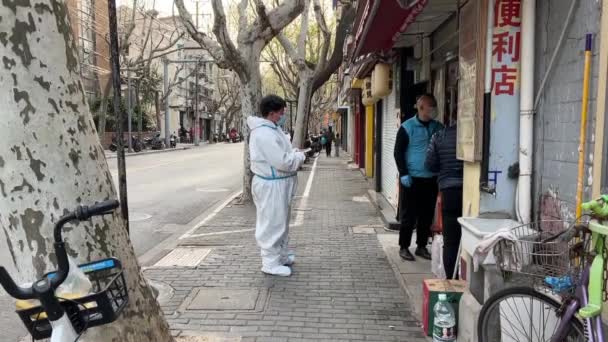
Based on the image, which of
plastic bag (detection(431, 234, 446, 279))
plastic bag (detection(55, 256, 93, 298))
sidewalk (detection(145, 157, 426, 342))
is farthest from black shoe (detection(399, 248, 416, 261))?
plastic bag (detection(55, 256, 93, 298))

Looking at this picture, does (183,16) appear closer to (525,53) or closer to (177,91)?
(525,53)

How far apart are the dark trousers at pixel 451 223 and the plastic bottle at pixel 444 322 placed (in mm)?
847

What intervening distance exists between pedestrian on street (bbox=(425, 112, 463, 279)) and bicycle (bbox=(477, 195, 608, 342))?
1.45m

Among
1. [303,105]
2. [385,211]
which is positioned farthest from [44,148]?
[303,105]

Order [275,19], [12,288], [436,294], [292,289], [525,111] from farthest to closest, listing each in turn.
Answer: [275,19], [292,289], [436,294], [525,111], [12,288]

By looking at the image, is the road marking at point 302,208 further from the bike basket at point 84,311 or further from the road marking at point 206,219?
the bike basket at point 84,311

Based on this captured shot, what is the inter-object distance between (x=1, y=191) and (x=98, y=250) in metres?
0.55

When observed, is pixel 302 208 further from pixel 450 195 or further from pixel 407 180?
pixel 450 195

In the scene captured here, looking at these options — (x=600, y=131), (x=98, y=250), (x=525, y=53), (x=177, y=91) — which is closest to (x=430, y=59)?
(x=525, y=53)

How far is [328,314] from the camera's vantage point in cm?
448

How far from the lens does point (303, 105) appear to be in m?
15.8

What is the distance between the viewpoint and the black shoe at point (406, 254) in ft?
19.9

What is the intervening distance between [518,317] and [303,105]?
13.1 meters

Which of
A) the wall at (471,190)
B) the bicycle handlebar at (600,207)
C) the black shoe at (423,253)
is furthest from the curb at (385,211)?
the bicycle handlebar at (600,207)
